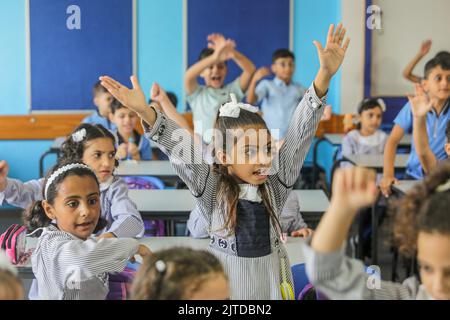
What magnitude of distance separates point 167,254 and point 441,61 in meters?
3.42

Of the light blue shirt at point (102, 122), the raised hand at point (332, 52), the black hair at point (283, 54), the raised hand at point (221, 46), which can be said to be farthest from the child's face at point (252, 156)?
the black hair at point (283, 54)

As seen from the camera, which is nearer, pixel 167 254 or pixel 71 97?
pixel 167 254

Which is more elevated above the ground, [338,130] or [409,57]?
[409,57]

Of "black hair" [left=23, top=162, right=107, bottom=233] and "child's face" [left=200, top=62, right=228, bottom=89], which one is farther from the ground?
"child's face" [left=200, top=62, right=228, bottom=89]

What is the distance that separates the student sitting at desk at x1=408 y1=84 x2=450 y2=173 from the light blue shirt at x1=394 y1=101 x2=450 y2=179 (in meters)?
0.38

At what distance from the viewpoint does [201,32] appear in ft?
22.4

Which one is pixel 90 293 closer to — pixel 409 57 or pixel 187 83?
pixel 187 83

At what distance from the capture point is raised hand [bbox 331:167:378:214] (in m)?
1.16

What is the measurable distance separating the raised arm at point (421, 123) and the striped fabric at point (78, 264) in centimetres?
203

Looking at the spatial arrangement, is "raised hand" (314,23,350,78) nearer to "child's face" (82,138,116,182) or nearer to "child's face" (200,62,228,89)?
"child's face" (82,138,116,182)

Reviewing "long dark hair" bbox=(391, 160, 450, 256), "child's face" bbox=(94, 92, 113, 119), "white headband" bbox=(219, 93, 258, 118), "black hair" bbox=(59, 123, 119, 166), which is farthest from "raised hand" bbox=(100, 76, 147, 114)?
"child's face" bbox=(94, 92, 113, 119)

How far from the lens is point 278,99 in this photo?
22.0 ft
